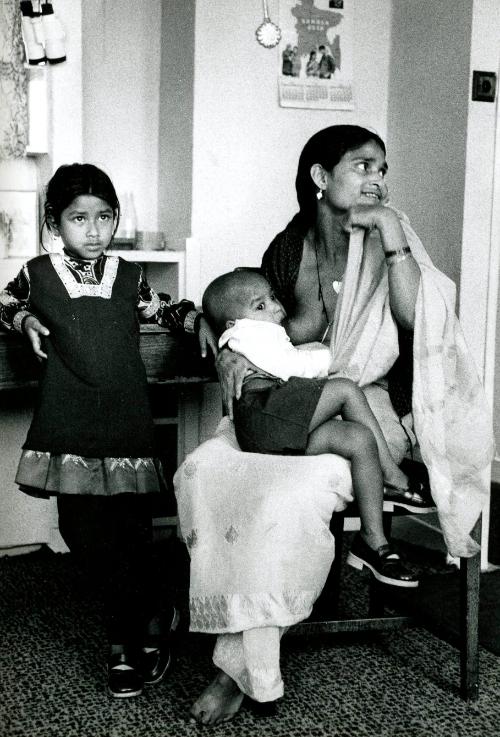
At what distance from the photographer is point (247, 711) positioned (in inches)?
82.7

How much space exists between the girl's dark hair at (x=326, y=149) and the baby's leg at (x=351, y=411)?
71cm

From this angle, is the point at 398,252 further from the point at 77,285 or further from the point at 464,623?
the point at 464,623

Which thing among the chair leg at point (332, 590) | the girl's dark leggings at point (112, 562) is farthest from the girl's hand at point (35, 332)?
the chair leg at point (332, 590)

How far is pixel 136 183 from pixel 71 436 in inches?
62.0

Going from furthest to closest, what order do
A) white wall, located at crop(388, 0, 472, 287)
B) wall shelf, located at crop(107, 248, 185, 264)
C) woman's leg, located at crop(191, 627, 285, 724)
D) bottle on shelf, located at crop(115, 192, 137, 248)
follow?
bottle on shelf, located at crop(115, 192, 137, 248), wall shelf, located at crop(107, 248, 185, 264), white wall, located at crop(388, 0, 472, 287), woman's leg, located at crop(191, 627, 285, 724)

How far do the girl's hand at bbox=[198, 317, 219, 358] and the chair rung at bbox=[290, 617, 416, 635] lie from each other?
72 centimetres

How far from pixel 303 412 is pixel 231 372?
9.2 inches

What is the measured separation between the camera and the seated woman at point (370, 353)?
6.59ft

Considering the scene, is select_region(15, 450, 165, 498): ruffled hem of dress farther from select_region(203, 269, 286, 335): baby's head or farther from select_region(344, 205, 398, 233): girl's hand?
select_region(344, 205, 398, 233): girl's hand

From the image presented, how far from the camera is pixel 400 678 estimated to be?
2297 mm

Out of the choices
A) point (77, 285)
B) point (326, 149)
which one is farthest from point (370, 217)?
point (77, 285)

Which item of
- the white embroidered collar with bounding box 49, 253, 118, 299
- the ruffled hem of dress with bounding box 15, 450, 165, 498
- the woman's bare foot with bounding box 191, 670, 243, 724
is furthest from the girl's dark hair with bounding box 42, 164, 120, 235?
the woman's bare foot with bounding box 191, 670, 243, 724

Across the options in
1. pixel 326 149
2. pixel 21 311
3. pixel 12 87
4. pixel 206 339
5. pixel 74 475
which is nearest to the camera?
pixel 74 475

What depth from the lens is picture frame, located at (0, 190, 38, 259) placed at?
304cm
